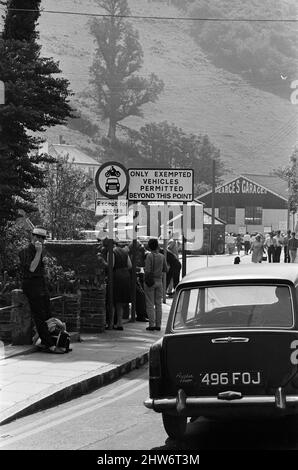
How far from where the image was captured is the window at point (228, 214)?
376 ft

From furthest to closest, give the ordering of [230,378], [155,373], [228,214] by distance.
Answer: [228,214] < [155,373] < [230,378]

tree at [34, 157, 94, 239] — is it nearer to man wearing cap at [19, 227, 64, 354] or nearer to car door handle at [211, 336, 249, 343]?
man wearing cap at [19, 227, 64, 354]

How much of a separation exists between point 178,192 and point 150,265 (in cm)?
314

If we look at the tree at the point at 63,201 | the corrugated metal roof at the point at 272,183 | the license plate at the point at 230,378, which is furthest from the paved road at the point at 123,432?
the corrugated metal roof at the point at 272,183

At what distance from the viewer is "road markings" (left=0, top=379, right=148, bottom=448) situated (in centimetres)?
738

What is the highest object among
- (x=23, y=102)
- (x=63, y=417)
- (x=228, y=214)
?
(x=228, y=214)

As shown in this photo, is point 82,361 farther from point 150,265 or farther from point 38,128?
point 38,128

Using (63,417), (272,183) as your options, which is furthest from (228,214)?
(63,417)

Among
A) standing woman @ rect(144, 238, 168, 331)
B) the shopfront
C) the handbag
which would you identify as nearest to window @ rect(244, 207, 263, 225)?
the shopfront

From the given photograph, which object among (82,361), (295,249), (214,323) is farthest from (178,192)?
(295,249)

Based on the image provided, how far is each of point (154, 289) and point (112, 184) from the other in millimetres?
2258

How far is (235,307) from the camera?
23.7 feet

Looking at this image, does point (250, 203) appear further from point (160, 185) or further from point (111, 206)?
point (111, 206)

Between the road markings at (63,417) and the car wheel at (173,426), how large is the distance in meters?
1.25
